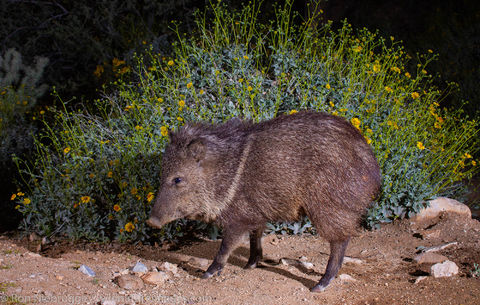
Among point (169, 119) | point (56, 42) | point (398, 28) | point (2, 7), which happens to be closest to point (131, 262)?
point (169, 119)

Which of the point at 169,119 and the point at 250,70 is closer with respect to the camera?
the point at 169,119

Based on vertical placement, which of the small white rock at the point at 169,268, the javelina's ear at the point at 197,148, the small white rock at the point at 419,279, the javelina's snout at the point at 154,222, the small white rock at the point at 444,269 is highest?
the javelina's ear at the point at 197,148

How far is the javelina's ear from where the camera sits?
303cm

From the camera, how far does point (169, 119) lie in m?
4.23

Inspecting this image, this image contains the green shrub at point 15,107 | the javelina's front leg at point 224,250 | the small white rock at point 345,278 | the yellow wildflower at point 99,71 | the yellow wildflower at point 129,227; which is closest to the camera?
the javelina's front leg at point 224,250

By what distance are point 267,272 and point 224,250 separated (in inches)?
13.7

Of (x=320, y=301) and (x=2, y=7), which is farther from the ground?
(x=2, y=7)

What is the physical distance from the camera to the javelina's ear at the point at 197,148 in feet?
9.95

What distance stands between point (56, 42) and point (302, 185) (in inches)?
200

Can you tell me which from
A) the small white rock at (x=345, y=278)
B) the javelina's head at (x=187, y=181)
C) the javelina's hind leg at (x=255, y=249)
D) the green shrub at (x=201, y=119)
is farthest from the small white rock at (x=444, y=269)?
the javelina's head at (x=187, y=181)

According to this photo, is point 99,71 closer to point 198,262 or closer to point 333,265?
point 198,262

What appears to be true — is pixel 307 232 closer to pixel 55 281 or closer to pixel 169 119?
pixel 169 119

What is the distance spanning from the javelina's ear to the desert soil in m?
0.75

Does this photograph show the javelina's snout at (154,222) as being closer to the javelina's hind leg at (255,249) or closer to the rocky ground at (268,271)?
the rocky ground at (268,271)
